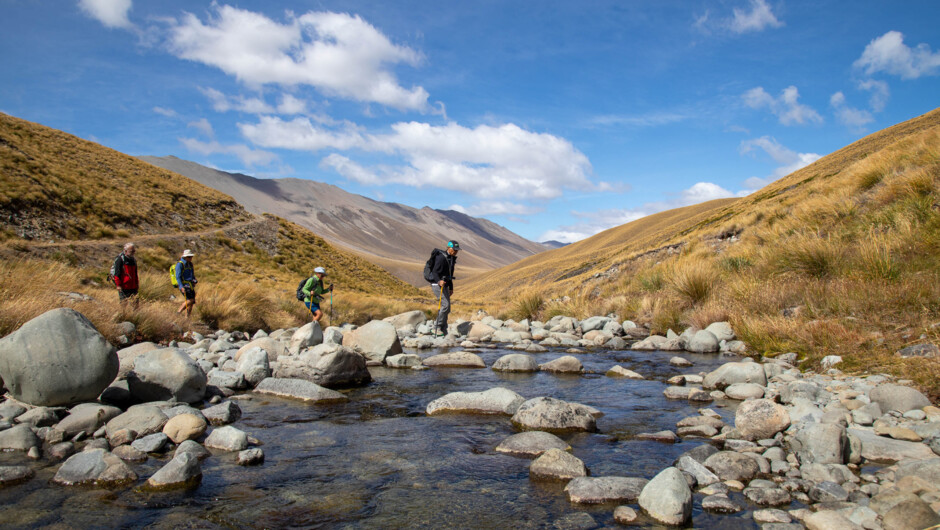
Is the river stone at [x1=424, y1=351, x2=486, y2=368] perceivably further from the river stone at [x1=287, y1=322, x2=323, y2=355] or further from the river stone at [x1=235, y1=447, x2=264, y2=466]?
the river stone at [x1=235, y1=447, x2=264, y2=466]

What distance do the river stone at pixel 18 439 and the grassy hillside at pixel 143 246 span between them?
377 centimetres

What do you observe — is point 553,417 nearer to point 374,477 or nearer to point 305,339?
point 374,477

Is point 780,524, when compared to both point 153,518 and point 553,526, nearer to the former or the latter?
point 553,526

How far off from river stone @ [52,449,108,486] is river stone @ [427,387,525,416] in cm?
351

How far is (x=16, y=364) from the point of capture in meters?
5.21

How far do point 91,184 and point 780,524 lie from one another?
155ft

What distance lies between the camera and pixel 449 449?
500cm

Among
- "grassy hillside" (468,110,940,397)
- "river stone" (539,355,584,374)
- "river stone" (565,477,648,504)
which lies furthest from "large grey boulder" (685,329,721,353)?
"river stone" (565,477,648,504)

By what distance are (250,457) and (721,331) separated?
9519mm

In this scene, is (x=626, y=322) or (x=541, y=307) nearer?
(x=626, y=322)

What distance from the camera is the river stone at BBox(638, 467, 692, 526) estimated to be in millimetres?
3266

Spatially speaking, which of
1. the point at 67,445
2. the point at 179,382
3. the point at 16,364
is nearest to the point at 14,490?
the point at 67,445

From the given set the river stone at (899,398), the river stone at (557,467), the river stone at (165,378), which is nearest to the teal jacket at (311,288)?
the river stone at (165,378)

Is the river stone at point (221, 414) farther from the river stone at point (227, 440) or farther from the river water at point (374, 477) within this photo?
the river stone at point (227, 440)
